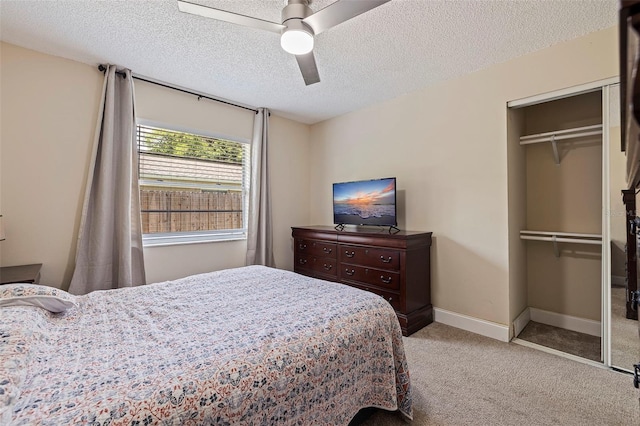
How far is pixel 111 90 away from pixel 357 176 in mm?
2879

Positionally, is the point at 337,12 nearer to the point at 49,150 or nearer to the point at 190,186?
the point at 190,186

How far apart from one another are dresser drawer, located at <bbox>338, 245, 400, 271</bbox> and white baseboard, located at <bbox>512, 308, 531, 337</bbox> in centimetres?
125

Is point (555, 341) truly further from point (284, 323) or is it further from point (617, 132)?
point (284, 323)

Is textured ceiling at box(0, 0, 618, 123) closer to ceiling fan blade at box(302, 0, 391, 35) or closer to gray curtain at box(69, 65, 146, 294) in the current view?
ceiling fan blade at box(302, 0, 391, 35)

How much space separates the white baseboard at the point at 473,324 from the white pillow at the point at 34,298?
3177 millimetres

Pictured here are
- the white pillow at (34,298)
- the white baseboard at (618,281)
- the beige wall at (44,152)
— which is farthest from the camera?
the beige wall at (44,152)

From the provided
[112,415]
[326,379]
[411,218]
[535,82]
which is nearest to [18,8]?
[112,415]

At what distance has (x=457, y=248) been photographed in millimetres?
3021

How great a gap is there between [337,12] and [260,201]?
104 inches

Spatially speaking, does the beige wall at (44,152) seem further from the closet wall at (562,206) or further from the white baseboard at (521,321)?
the white baseboard at (521,321)

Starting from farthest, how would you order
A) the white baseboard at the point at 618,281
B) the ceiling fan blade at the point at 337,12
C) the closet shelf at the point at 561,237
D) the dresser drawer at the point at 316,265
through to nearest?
the dresser drawer at the point at 316,265 → the closet shelf at the point at 561,237 → the white baseboard at the point at 618,281 → the ceiling fan blade at the point at 337,12

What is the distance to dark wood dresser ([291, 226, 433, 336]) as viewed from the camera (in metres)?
2.87

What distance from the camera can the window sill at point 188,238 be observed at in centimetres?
318

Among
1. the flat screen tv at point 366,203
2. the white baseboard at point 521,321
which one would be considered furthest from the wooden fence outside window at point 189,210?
the white baseboard at point 521,321
